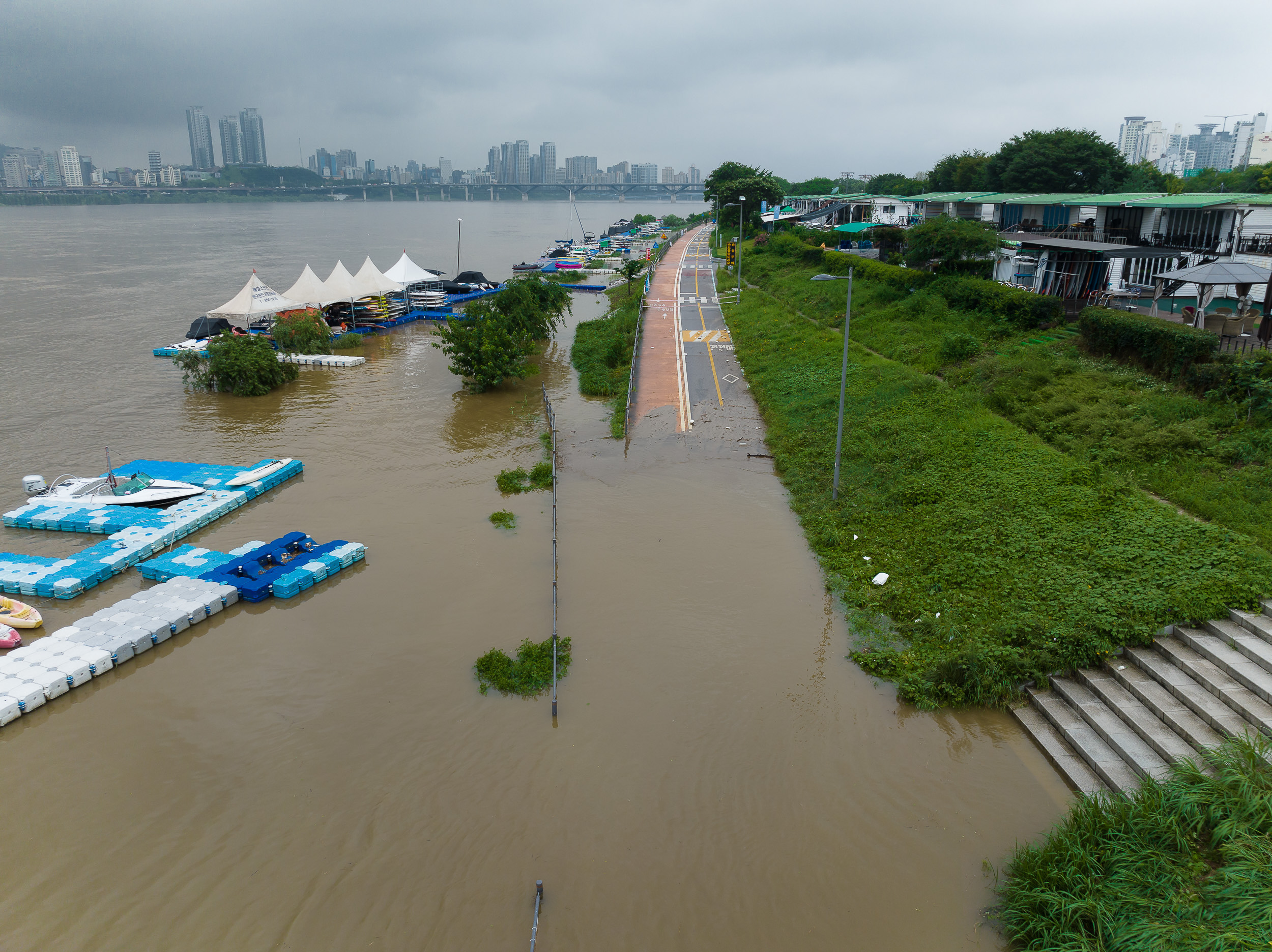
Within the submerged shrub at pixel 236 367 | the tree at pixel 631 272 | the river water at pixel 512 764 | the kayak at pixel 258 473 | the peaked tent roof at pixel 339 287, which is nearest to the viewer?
the river water at pixel 512 764

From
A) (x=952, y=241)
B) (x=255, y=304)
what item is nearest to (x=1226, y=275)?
(x=952, y=241)

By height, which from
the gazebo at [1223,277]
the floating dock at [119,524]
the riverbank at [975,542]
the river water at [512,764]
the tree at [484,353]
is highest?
the gazebo at [1223,277]

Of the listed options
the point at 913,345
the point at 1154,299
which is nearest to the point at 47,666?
the point at 913,345

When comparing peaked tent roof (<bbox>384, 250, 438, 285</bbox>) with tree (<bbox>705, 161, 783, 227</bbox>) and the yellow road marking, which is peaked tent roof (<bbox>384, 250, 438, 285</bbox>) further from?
tree (<bbox>705, 161, 783, 227</bbox>)

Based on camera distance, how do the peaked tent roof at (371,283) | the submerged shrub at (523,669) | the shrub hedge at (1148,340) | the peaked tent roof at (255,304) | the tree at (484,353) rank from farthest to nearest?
the peaked tent roof at (371,283), the peaked tent roof at (255,304), the tree at (484,353), the shrub hedge at (1148,340), the submerged shrub at (523,669)

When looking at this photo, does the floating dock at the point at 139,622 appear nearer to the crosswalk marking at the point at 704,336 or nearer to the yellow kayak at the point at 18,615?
the yellow kayak at the point at 18,615

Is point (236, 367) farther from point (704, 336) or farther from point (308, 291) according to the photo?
point (704, 336)

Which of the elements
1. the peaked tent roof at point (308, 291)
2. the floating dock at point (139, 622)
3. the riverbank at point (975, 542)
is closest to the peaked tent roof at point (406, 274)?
the peaked tent roof at point (308, 291)
